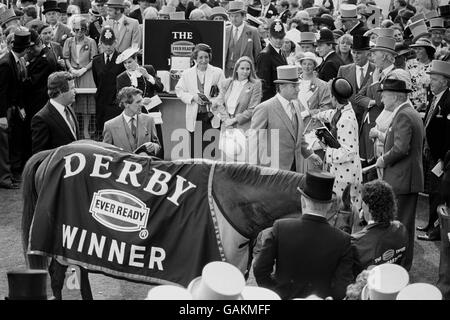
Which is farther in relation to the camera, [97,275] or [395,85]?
[395,85]

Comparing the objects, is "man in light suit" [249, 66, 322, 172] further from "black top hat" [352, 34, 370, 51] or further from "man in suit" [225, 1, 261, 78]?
"man in suit" [225, 1, 261, 78]

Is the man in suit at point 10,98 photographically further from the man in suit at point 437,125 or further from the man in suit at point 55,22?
the man in suit at point 437,125

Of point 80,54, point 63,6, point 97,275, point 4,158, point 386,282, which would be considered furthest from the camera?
point 63,6

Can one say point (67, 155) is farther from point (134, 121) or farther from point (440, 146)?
point (440, 146)

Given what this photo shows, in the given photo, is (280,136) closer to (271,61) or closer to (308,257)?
(308,257)

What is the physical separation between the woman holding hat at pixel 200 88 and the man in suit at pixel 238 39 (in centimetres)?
189

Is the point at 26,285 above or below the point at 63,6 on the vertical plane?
below

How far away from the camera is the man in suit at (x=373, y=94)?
10180 mm

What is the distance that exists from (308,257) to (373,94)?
18.7ft

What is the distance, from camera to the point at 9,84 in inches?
440

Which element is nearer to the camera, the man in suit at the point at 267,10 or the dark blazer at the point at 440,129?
the dark blazer at the point at 440,129

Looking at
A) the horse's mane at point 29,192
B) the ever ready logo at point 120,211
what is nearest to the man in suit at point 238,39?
the horse's mane at point 29,192

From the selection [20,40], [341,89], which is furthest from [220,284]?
[20,40]

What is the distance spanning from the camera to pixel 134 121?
8.34 m
